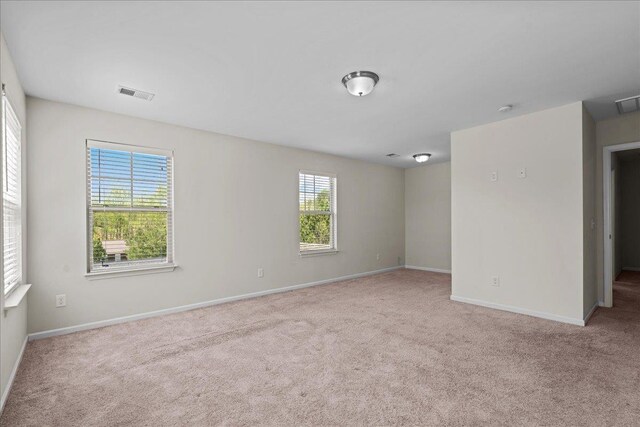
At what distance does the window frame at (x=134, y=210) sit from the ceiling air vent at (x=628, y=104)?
5.09m

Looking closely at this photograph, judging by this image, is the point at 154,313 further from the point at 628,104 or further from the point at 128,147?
the point at 628,104

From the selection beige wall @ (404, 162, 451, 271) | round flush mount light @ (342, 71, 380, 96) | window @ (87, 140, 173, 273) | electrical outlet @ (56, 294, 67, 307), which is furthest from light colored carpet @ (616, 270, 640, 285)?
electrical outlet @ (56, 294, 67, 307)

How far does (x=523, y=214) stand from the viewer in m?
3.88

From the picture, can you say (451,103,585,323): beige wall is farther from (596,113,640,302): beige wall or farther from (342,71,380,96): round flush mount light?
(342,71,380,96): round flush mount light

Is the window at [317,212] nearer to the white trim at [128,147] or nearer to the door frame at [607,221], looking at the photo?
the white trim at [128,147]

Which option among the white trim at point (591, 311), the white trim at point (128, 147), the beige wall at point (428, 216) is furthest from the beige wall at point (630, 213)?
the white trim at point (128, 147)

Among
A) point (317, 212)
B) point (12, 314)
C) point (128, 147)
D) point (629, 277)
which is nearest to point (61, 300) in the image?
point (12, 314)

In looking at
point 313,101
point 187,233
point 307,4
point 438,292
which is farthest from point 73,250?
point 438,292

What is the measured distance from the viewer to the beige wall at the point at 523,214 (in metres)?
3.54

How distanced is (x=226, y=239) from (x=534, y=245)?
3.87m

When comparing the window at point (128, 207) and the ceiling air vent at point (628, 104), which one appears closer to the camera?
the ceiling air vent at point (628, 104)

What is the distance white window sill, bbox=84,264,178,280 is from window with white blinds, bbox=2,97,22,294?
666 millimetres

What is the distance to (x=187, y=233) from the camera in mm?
4203

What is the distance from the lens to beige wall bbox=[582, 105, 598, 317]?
3537mm
